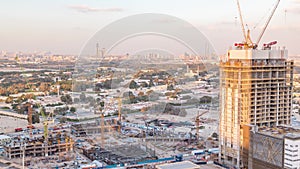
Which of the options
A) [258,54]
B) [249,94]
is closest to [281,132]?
[249,94]

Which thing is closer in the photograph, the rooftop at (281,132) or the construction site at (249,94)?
the rooftop at (281,132)

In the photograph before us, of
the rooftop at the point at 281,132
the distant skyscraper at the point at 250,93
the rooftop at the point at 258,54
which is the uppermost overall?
the rooftop at the point at 258,54

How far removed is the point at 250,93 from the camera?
5273 millimetres

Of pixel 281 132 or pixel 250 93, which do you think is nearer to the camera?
pixel 281 132

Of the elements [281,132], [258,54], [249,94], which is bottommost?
[281,132]

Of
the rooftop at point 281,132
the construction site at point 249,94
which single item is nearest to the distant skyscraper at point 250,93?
the construction site at point 249,94

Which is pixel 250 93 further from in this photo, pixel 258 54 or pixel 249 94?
pixel 258 54

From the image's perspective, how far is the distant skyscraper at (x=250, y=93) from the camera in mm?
5270

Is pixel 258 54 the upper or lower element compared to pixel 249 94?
upper

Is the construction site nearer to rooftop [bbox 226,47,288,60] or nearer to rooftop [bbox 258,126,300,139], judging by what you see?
rooftop [bbox 226,47,288,60]

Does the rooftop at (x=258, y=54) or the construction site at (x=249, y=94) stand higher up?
the rooftop at (x=258, y=54)

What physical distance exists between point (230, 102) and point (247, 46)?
38.7 inches

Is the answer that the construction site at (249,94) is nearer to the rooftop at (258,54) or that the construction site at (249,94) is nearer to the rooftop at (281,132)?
the rooftop at (258,54)

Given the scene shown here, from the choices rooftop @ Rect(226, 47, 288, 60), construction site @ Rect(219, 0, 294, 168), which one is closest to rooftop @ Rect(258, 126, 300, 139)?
construction site @ Rect(219, 0, 294, 168)
